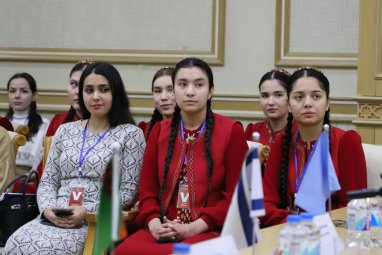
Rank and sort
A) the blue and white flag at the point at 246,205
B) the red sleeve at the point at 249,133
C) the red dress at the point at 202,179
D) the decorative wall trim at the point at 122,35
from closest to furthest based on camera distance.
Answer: the blue and white flag at the point at 246,205
the red dress at the point at 202,179
the red sleeve at the point at 249,133
the decorative wall trim at the point at 122,35

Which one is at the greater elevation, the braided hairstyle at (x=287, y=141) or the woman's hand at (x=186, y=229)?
the braided hairstyle at (x=287, y=141)

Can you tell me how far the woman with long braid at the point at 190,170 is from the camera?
3197 millimetres

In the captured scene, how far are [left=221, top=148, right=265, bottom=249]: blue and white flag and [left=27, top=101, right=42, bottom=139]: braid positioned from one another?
3399 mm

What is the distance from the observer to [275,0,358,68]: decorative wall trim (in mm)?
5191

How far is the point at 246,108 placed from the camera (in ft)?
17.6

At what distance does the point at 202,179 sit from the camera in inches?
129

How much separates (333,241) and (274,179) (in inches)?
51.0

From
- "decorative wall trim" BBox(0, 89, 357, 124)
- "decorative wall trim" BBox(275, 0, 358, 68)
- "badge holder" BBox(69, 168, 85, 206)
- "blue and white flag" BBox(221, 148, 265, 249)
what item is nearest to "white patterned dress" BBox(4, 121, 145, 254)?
"badge holder" BBox(69, 168, 85, 206)

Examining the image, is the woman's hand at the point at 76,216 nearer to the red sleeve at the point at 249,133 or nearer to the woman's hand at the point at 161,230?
the woman's hand at the point at 161,230

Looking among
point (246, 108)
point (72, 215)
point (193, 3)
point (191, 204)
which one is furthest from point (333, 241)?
point (193, 3)

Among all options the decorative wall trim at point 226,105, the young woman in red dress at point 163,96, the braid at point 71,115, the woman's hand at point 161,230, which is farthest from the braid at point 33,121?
the woman's hand at point 161,230

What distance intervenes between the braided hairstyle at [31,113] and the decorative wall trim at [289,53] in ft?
5.80

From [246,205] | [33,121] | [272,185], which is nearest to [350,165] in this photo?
[272,185]

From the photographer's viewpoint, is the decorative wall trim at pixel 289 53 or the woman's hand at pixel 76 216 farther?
the decorative wall trim at pixel 289 53
